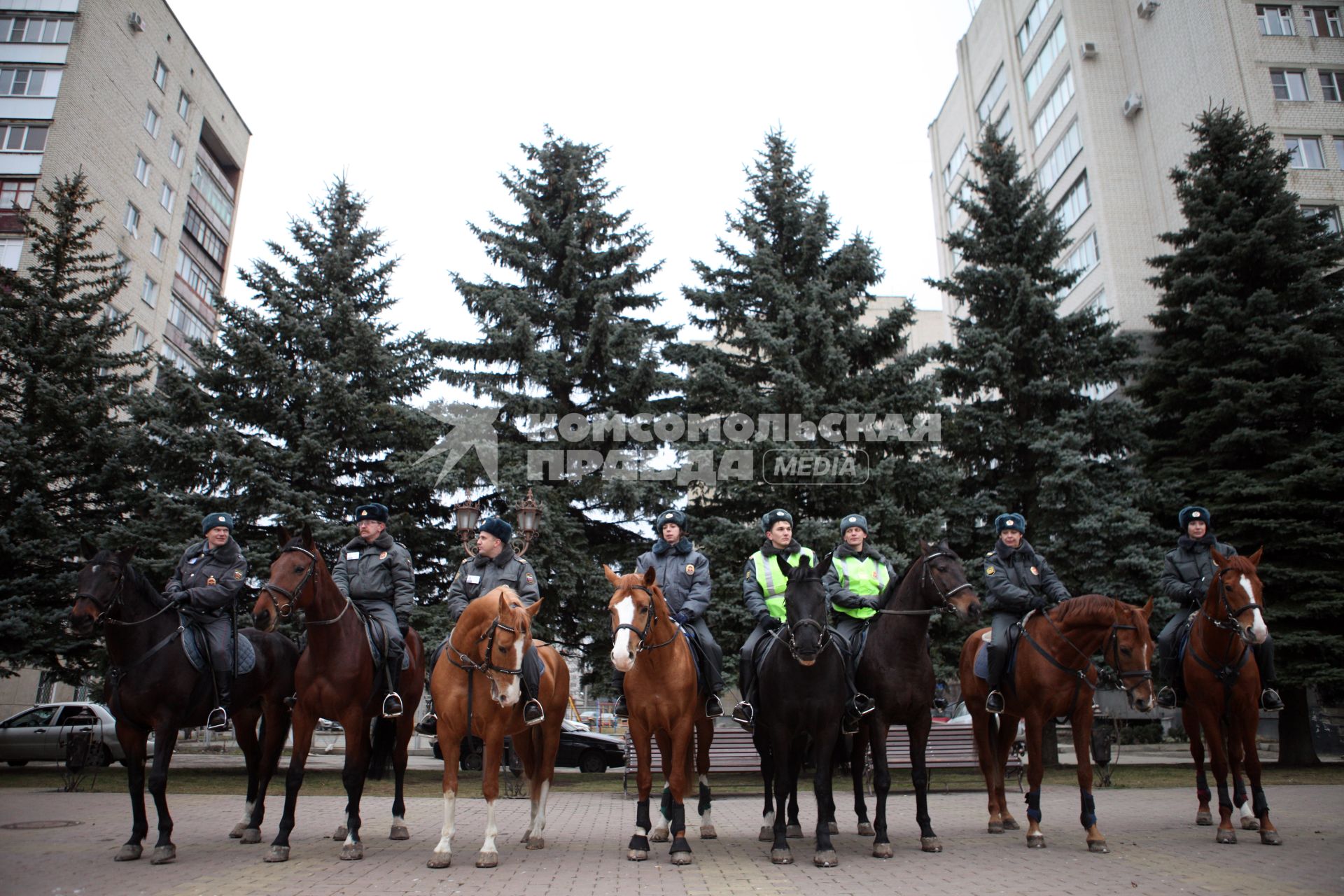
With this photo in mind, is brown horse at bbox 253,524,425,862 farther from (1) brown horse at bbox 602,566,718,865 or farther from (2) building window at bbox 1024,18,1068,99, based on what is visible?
(2) building window at bbox 1024,18,1068,99

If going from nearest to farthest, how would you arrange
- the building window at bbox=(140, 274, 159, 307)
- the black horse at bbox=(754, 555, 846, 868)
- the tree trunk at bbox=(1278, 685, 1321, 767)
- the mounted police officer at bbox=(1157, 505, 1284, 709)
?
the black horse at bbox=(754, 555, 846, 868) → the mounted police officer at bbox=(1157, 505, 1284, 709) → the tree trunk at bbox=(1278, 685, 1321, 767) → the building window at bbox=(140, 274, 159, 307)

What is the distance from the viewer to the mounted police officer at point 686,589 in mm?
8398

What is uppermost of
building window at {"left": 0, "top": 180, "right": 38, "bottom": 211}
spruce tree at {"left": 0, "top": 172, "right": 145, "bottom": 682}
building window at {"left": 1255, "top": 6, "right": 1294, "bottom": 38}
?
building window at {"left": 1255, "top": 6, "right": 1294, "bottom": 38}

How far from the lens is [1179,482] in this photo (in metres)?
19.5

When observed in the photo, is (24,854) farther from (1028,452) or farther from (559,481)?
(1028,452)

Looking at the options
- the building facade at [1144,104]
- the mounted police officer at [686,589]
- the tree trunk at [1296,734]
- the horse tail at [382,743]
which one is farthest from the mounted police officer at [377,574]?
the building facade at [1144,104]

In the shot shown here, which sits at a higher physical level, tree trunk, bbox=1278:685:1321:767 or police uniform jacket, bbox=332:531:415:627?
police uniform jacket, bbox=332:531:415:627

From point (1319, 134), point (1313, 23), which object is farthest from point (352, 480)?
point (1313, 23)

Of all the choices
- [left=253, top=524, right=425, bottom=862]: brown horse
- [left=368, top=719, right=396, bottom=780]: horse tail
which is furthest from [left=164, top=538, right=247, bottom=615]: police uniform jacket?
[left=368, top=719, right=396, bottom=780]: horse tail

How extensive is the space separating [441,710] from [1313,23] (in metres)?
44.5

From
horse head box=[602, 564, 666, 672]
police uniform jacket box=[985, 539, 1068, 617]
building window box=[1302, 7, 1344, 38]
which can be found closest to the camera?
horse head box=[602, 564, 666, 672]

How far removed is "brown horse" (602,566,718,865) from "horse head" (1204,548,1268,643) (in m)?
5.48

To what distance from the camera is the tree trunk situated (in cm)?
1828

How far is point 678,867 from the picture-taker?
695 cm
